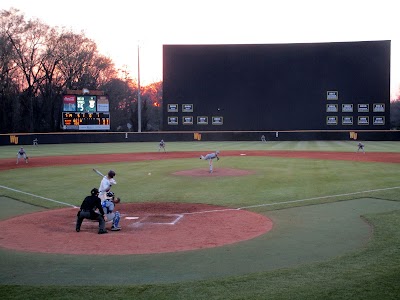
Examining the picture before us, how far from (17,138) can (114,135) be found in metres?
11.8

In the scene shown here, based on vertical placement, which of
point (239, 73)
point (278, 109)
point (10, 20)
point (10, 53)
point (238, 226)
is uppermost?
point (10, 20)

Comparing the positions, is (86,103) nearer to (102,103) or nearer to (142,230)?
(102,103)

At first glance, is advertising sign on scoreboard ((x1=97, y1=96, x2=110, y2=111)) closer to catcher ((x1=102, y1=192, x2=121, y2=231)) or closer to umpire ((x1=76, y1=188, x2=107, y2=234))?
catcher ((x1=102, y1=192, x2=121, y2=231))

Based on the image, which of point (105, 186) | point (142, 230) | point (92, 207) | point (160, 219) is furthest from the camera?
point (160, 219)

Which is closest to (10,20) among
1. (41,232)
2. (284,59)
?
(284,59)

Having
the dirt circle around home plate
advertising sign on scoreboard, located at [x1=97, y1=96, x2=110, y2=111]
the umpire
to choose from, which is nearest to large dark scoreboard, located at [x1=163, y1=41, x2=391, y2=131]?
advertising sign on scoreboard, located at [x1=97, y1=96, x2=110, y2=111]

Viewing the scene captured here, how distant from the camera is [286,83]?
184ft

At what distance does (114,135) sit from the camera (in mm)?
Result: 57875

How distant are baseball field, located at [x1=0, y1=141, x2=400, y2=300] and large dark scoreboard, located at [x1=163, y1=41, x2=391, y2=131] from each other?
3686 cm

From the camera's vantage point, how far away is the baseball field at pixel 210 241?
6.93m

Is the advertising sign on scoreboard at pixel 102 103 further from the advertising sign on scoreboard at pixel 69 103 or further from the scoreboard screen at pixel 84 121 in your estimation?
the advertising sign on scoreboard at pixel 69 103

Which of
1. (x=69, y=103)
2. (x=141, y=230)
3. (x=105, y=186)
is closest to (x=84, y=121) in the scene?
(x=69, y=103)

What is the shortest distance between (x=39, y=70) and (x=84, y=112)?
22.3m

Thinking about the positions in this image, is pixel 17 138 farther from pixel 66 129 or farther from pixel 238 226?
pixel 238 226
